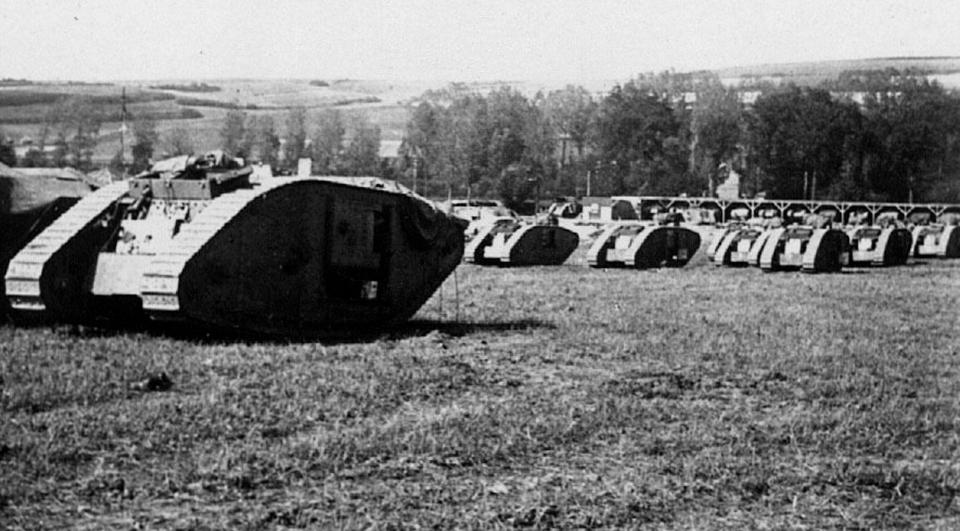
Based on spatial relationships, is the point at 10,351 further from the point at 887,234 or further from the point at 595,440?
the point at 887,234

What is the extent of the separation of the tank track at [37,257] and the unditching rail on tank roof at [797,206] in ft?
147

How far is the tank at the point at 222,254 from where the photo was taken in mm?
11047

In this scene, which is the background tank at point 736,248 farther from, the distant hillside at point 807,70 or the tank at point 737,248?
the distant hillside at point 807,70

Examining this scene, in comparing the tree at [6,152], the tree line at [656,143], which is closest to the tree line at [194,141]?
the tree line at [656,143]

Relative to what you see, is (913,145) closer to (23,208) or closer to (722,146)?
(722,146)

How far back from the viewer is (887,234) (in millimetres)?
29406

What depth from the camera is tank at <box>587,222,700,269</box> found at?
86.0ft

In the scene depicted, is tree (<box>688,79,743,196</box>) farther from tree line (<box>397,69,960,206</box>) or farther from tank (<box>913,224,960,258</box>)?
tank (<box>913,224,960,258</box>)

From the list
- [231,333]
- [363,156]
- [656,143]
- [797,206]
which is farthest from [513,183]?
[231,333]

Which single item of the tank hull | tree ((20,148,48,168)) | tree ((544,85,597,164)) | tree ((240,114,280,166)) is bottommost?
the tank hull

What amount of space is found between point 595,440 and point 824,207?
170ft

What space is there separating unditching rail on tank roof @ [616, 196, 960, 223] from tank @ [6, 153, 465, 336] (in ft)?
139

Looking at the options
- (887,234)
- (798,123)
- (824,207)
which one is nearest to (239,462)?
(887,234)

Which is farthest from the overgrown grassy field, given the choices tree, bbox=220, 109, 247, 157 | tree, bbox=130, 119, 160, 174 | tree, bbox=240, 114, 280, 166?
tree, bbox=220, 109, 247, 157
